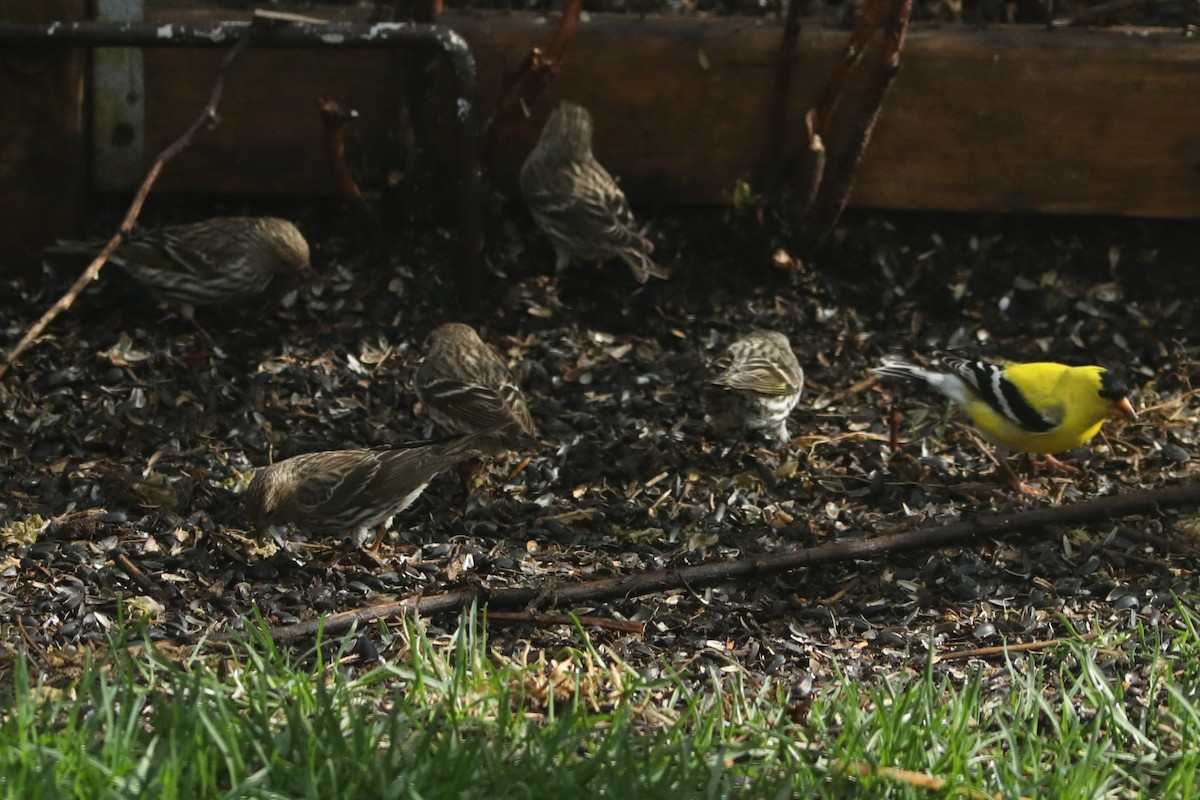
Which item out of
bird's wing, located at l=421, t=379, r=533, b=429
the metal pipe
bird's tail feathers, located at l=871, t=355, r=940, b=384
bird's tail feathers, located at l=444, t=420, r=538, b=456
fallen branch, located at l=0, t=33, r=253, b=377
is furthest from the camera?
bird's tail feathers, located at l=871, t=355, r=940, b=384

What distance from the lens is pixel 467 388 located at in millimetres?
5766

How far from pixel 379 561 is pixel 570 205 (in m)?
1.93

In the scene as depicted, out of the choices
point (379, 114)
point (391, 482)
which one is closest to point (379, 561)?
point (391, 482)

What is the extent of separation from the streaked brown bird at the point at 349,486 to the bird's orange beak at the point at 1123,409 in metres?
2.41

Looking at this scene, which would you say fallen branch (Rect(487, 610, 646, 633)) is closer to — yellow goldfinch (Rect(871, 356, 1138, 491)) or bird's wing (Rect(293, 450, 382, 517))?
bird's wing (Rect(293, 450, 382, 517))

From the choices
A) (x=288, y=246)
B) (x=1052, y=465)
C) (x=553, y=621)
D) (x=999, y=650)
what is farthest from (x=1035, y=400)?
(x=288, y=246)

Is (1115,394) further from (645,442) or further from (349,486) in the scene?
(349,486)

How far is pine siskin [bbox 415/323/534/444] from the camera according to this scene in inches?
228

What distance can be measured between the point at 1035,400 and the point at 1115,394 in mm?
320

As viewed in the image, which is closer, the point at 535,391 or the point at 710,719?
the point at 710,719

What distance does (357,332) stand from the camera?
6762 millimetres

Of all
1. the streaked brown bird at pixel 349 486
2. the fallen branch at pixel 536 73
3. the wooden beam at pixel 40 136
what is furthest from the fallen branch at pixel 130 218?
the fallen branch at pixel 536 73

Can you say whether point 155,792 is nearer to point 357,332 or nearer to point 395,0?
point 357,332

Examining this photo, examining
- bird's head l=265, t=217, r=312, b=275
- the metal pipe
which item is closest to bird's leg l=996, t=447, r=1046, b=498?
the metal pipe
